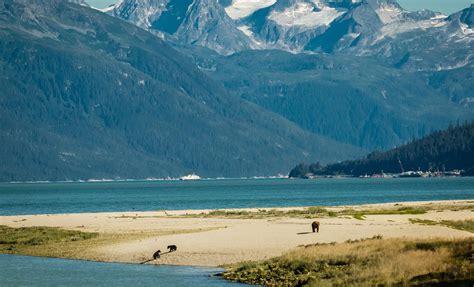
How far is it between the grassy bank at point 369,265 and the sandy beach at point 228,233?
667 cm

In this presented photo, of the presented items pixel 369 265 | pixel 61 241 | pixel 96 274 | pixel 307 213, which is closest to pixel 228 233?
pixel 61 241

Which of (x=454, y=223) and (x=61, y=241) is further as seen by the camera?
(x=454, y=223)

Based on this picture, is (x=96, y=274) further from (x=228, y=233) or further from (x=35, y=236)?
(x=35, y=236)

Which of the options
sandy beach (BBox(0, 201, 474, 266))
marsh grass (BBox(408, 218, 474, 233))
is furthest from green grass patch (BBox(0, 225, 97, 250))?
marsh grass (BBox(408, 218, 474, 233))

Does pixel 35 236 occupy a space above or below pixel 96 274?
above

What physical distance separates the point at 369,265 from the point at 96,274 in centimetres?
Answer: 1762

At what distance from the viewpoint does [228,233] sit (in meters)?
93.1

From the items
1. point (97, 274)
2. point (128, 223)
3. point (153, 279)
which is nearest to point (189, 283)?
point (153, 279)

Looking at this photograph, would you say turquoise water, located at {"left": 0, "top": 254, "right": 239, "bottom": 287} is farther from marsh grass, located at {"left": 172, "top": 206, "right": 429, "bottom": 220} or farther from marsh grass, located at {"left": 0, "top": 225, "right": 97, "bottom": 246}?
marsh grass, located at {"left": 172, "top": 206, "right": 429, "bottom": 220}

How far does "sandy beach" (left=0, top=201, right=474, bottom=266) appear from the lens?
80.5 meters

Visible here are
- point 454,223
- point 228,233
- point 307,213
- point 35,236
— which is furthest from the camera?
point 307,213

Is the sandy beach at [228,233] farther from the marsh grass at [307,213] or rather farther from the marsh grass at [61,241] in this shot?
the marsh grass at [307,213]

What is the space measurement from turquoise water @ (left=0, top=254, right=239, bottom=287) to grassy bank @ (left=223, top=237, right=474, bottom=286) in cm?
256

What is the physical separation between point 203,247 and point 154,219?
4012cm
